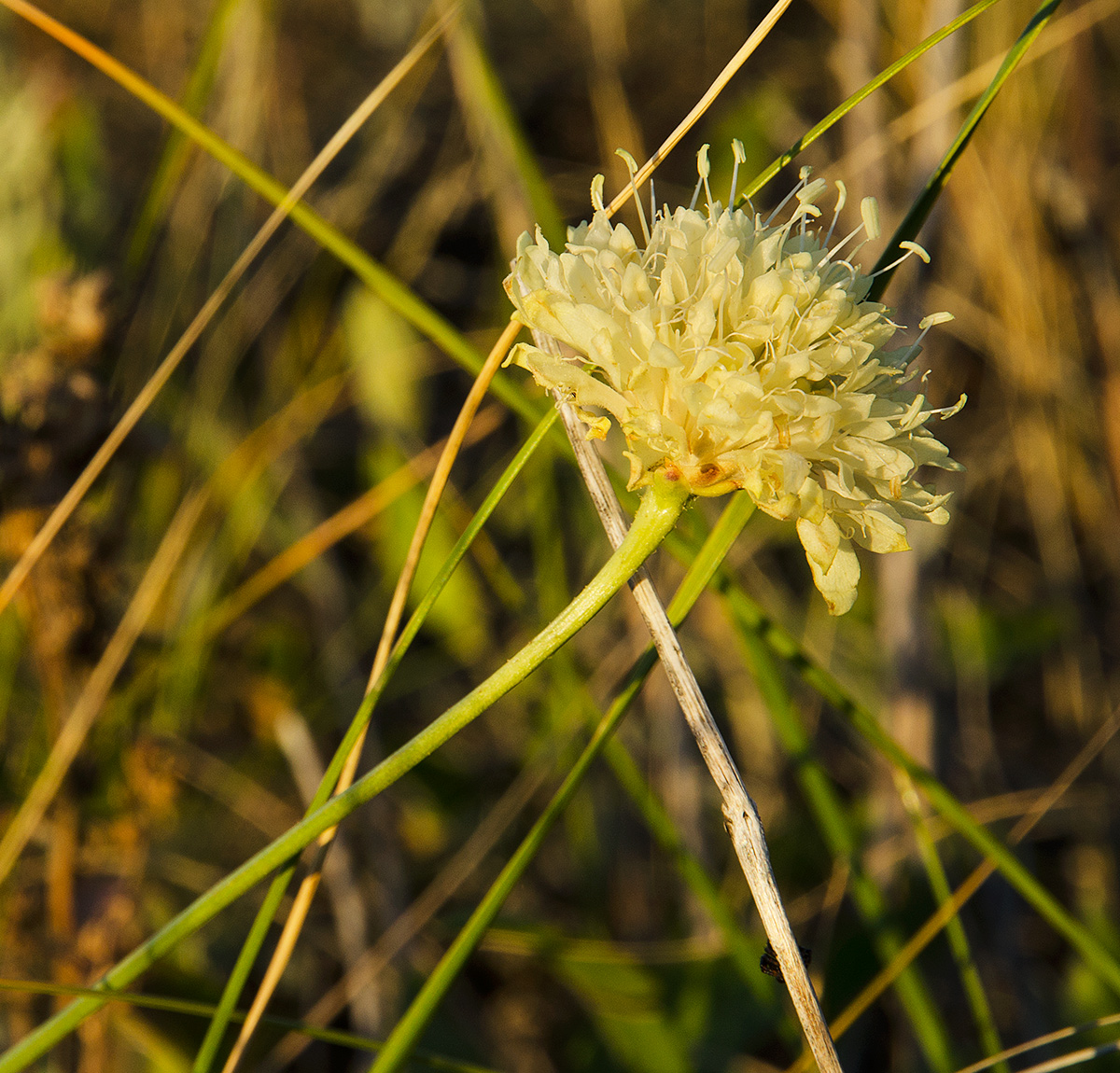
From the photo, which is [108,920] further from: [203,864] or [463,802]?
[463,802]

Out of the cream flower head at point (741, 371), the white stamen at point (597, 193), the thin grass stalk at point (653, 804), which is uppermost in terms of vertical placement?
the white stamen at point (597, 193)

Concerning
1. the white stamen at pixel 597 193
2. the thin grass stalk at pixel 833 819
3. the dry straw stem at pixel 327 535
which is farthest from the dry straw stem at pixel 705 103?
the dry straw stem at pixel 327 535

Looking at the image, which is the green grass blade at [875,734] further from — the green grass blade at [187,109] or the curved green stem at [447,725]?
the green grass blade at [187,109]

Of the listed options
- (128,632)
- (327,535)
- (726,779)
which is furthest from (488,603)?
(726,779)

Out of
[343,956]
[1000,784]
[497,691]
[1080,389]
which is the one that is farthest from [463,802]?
[1080,389]

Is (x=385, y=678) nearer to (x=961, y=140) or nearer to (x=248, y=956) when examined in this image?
(x=248, y=956)

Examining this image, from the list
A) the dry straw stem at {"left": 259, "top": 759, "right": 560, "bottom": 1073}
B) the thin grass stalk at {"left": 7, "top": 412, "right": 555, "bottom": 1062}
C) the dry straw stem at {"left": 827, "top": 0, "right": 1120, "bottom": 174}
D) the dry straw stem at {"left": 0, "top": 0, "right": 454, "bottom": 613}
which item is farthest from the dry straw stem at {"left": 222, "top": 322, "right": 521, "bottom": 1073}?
the dry straw stem at {"left": 827, "top": 0, "right": 1120, "bottom": 174}

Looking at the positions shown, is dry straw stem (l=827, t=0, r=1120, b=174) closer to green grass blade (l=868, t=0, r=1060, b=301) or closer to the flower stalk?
green grass blade (l=868, t=0, r=1060, b=301)
